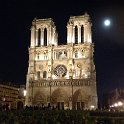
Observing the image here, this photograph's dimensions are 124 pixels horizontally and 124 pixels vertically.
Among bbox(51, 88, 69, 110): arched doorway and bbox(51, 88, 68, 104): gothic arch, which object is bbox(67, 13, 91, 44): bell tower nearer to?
bbox(51, 88, 68, 104): gothic arch

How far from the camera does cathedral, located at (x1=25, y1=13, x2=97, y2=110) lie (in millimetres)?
65375

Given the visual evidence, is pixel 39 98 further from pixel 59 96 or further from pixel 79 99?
pixel 79 99

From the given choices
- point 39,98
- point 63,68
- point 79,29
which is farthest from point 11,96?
point 79,29

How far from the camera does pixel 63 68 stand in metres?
69.4

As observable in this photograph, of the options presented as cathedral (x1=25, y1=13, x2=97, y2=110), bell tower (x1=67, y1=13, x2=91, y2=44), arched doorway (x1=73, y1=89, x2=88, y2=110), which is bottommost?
arched doorway (x1=73, y1=89, x2=88, y2=110)

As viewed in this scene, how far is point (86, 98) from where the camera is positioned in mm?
64688

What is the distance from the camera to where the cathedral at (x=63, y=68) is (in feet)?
214

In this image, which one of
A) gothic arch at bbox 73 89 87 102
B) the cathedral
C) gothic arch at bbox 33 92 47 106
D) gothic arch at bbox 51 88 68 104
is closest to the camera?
gothic arch at bbox 73 89 87 102

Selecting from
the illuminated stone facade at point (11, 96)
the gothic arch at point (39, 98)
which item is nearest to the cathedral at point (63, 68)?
the gothic arch at point (39, 98)

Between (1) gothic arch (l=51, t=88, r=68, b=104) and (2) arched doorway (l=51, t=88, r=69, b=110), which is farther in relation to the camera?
(1) gothic arch (l=51, t=88, r=68, b=104)

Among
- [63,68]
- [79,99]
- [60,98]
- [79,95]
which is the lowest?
[79,99]

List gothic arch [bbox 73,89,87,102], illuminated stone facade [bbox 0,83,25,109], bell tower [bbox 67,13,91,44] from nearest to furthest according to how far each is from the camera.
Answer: gothic arch [bbox 73,89,87,102] < illuminated stone facade [bbox 0,83,25,109] < bell tower [bbox 67,13,91,44]

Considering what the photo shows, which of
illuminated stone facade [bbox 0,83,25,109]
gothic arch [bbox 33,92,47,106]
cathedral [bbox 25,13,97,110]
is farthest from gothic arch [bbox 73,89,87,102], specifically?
illuminated stone facade [bbox 0,83,25,109]

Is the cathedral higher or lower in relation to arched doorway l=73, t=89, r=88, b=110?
higher
